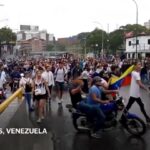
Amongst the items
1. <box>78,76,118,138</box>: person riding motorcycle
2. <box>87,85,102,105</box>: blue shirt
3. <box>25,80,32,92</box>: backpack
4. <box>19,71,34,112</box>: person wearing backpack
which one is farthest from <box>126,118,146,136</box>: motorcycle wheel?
<box>25,80,32,92</box>: backpack

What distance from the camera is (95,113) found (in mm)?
10242

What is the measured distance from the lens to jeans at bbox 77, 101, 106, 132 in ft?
33.4

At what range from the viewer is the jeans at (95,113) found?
1017 centimetres

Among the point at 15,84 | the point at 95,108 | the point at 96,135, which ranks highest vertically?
the point at 95,108

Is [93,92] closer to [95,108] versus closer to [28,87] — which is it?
[95,108]

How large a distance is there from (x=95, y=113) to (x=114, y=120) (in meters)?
0.58

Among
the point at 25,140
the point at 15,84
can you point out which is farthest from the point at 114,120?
the point at 15,84

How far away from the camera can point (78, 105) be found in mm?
10539

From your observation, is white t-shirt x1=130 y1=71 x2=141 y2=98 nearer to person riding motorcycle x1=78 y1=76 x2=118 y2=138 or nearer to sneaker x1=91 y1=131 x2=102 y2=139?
person riding motorcycle x1=78 y1=76 x2=118 y2=138

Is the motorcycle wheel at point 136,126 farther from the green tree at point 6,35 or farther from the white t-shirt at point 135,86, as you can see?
the green tree at point 6,35

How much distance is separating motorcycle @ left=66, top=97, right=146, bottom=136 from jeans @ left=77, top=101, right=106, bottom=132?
9cm

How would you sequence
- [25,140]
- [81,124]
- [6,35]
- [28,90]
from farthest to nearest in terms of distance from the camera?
[6,35] < [28,90] < [81,124] < [25,140]

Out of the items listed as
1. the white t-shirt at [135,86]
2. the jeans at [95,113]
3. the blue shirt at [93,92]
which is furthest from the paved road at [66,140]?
the white t-shirt at [135,86]

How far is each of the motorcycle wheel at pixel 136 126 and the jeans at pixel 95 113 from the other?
0.73m
